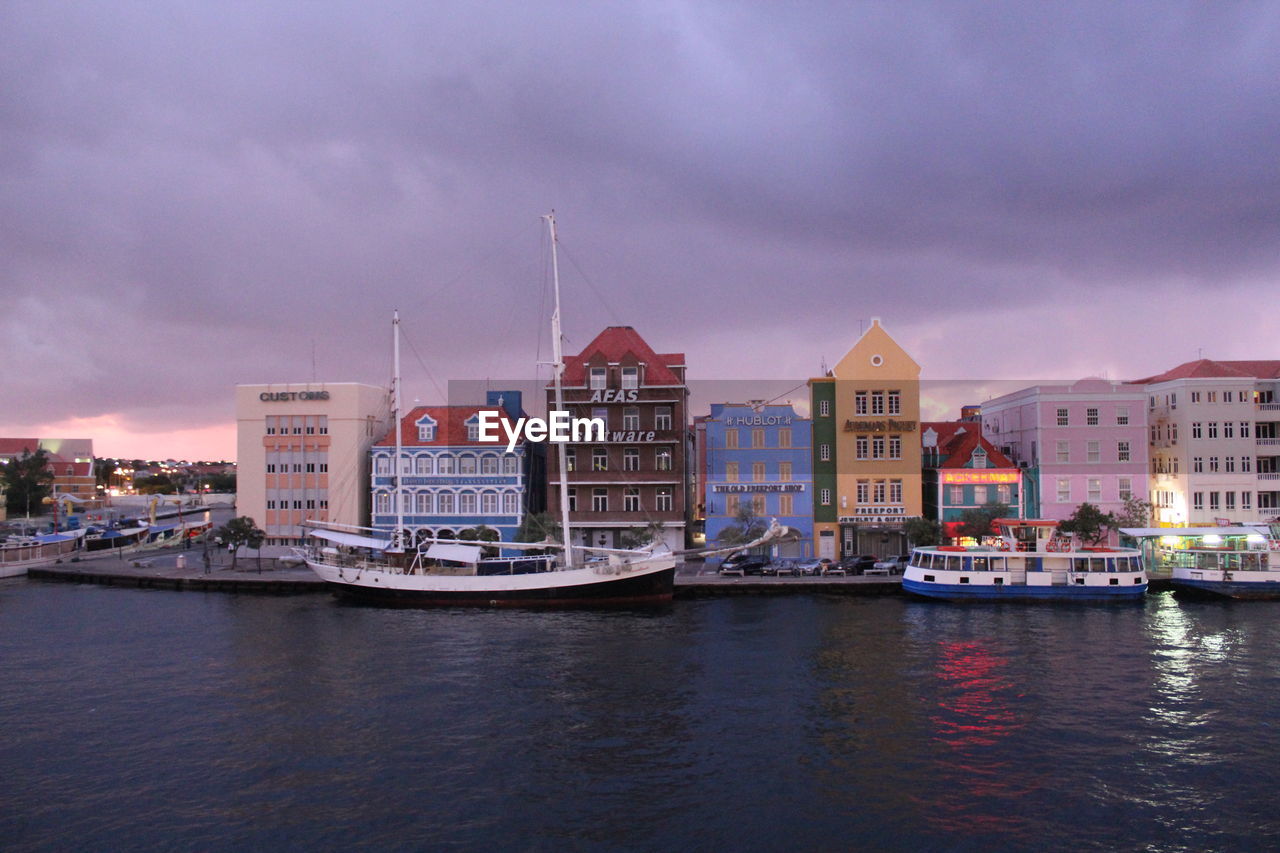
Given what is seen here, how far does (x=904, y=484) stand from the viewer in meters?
61.8

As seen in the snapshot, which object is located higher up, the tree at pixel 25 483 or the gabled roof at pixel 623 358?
the gabled roof at pixel 623 358

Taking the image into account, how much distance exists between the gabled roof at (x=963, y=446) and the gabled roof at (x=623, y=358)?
19.2 meters

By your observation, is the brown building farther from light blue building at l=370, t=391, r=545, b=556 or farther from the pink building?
the pink building

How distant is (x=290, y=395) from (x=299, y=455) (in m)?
4.69

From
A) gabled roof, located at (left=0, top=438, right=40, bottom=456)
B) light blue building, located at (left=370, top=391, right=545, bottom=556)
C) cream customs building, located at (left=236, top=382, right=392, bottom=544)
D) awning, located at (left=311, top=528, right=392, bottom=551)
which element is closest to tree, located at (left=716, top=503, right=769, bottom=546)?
light blue building, located at (left=370, top=391, right=545, bottom=556)

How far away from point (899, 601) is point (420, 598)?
27.7m

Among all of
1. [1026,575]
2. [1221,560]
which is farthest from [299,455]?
[1221,560]

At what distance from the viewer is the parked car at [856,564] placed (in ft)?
185

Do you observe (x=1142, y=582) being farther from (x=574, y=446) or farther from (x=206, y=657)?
(x=206, y=657)

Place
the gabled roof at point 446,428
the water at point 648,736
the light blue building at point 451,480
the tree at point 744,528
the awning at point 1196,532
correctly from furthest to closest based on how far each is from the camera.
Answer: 1. the gabled roof at point 446,428
2. the light blue building at point 451,480
3. the tree at point 744,528
4. the awning at point 1196,532
5. the water at point 648,736

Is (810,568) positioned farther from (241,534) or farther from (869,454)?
(241,534)

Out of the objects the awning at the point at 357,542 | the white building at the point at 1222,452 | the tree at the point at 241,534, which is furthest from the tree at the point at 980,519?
the tree at the point at 241,534

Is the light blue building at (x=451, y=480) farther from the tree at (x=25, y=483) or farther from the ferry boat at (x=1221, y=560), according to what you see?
the tree at (x=25, y=483)

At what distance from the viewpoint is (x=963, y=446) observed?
63.2 m
